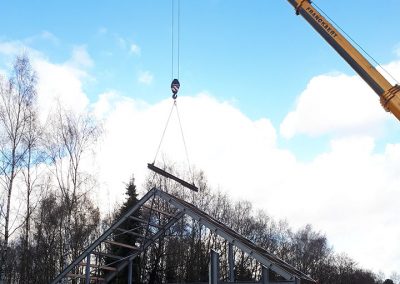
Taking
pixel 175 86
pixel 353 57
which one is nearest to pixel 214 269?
pixel 175 86

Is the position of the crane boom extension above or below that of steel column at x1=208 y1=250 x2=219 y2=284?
above

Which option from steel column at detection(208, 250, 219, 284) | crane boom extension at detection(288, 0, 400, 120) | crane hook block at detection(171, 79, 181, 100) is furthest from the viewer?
crane hook block at detection(171, 79, 181, 100)

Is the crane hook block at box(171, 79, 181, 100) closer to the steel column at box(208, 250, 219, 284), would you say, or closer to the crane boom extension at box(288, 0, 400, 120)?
the crane boom extension at box(288, 0, 400, 120)

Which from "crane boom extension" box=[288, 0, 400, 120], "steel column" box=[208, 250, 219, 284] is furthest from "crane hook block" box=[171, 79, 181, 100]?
"steel column" box=[208, 250, 219, 284]

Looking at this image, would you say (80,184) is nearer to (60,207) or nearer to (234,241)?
(60,207)

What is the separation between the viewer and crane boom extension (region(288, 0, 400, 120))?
14.4 m

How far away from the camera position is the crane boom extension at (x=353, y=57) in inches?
565

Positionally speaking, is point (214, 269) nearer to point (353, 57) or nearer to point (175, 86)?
point (175, 86)

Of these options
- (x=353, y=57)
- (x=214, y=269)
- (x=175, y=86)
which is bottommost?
(x=214, y=269)

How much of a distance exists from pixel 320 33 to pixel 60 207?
76.4 ft

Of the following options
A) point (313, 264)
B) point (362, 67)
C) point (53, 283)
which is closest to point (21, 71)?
point (53, 283)

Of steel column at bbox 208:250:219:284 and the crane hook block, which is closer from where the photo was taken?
steel column at bbox 208:250:219:284

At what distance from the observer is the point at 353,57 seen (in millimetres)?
15344

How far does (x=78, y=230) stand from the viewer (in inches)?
1273
